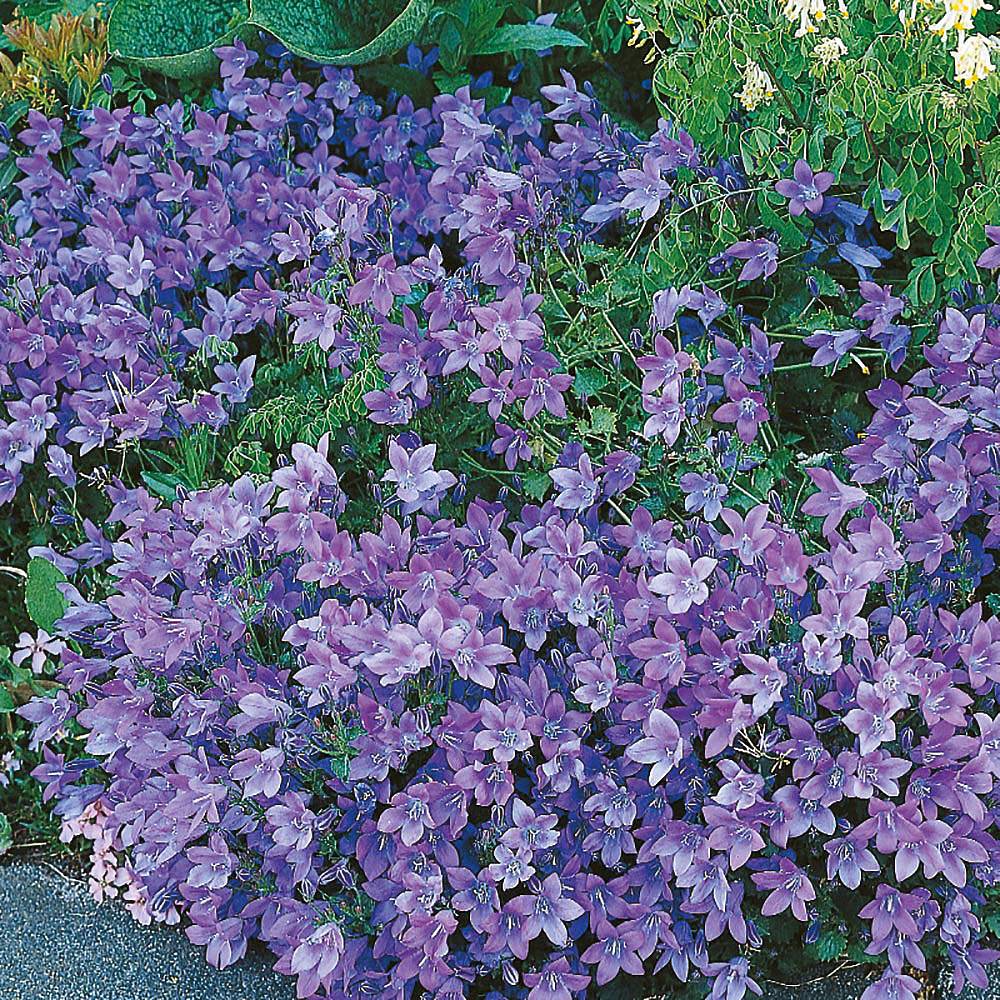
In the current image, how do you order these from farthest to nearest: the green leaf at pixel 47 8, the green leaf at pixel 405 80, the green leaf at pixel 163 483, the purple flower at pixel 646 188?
1. the green leaf at pixel 47 8
2. the green leaf at pixel 405 80
3. the green leaf at pixel 163 483
4. the purple flower at pixel 646 188

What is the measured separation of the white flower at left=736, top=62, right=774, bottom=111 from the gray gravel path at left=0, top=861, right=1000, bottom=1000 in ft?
4.21

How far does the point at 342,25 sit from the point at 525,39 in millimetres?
470

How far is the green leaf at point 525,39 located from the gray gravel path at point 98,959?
183 cm

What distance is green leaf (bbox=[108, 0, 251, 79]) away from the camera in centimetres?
301

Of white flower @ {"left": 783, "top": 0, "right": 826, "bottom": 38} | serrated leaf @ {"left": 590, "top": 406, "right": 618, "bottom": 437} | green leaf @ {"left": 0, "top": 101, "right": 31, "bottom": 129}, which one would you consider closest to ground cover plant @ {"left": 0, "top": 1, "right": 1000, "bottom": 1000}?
serrated leaf @ {"left": 590, "top": 406, "right": 618, "bottom": 437}

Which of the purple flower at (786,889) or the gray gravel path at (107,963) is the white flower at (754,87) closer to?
the purple flower at (786,889)

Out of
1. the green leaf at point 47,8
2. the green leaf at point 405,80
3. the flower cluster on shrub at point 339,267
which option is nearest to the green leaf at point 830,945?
the flower cluster on shrub at point 339,267

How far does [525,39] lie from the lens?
2889 millimetres

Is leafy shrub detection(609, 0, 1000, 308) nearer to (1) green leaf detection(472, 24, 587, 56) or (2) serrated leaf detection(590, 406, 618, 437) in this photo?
(2) serrated leaf detection(590, 406, 618, 437)

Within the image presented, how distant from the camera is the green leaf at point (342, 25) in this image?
2885 millimetres

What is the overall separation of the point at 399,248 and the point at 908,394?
3.37 ft

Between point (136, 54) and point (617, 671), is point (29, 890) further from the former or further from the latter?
point (136, 54)

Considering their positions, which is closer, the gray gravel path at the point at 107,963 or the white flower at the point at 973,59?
the white flower at the point at 973,59

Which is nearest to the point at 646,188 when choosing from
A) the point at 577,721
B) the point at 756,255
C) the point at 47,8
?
the point at 756,255
